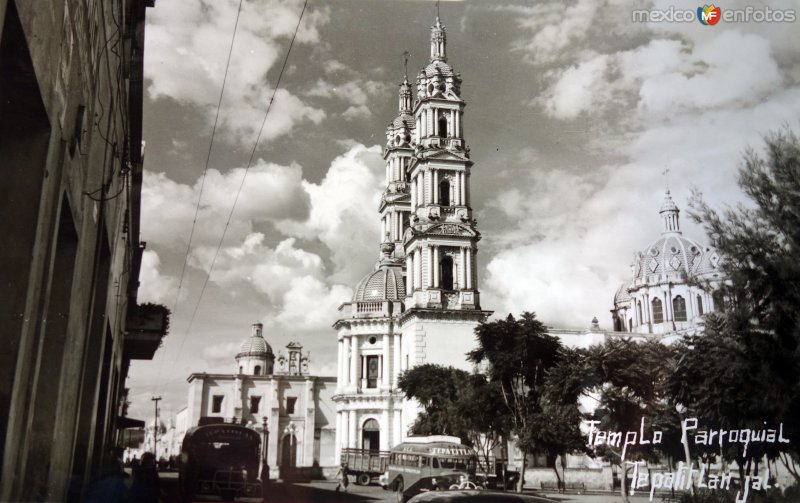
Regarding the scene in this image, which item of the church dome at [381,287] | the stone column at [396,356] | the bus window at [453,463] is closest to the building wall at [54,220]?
the bus window at [453,463]

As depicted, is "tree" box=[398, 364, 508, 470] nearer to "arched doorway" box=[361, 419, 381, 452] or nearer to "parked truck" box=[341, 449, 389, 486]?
"parked truck" box=[341, 449, 389, 486]

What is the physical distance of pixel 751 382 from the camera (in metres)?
13.0

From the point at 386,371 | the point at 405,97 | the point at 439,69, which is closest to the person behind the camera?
the point at 439,69

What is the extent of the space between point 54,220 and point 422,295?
1387 inches

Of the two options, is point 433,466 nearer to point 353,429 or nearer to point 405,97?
point 353,429

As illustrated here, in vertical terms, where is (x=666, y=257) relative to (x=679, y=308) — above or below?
above

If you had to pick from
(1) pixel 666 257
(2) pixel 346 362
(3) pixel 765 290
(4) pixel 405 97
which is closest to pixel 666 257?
(1) pixel 666 257

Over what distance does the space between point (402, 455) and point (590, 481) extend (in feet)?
25.7

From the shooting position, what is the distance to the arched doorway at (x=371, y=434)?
46.6m

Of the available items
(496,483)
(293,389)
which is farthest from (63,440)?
(293,389)

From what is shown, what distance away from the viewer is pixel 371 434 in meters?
46.9

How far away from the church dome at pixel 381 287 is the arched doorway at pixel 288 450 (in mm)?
15676

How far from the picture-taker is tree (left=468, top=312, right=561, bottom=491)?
81.8ft

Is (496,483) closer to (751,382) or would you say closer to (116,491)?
(751,382)
